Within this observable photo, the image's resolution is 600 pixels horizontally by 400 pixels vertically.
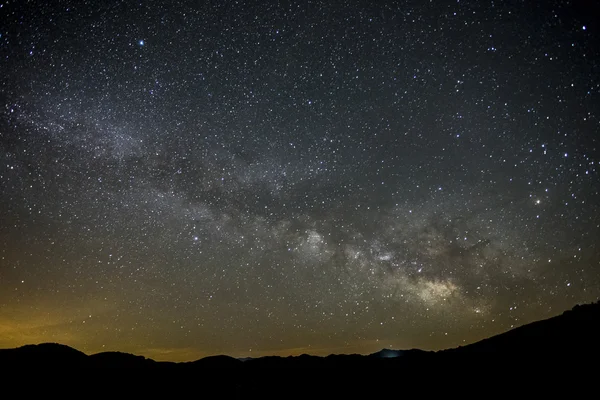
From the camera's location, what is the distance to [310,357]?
1221 inches

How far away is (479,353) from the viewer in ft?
64.1

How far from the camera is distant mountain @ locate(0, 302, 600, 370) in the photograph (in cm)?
1612

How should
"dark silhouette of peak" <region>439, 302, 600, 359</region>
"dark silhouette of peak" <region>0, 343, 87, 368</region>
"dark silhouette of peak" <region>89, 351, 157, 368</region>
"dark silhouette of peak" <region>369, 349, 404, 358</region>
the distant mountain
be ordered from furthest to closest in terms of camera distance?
1. "dark silhouette of peak" <region>369, 349, 404, 358</region>
2. "dark silhouette of peak" <region>89, 351, 157, 368</region>
3. "dark silhouette of peak" <region>0, 343, 87, 368</region>
4. the distant mountain
5. "dark silhouette of peak" <region>439, 302, 600, 359</region>

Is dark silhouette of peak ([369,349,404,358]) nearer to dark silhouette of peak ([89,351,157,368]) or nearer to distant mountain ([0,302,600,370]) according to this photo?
distant mountain ([0,302,600,370])

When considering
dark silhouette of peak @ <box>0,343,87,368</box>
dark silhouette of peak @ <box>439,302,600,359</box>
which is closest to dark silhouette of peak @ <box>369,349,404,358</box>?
dark silhouette of peak @ <box>439,302,600,359</box>

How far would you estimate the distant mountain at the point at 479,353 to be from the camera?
16.1 meters

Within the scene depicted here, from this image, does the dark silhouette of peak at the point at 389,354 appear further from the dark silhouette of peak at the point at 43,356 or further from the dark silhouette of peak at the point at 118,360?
the dark silhouette of peak at the point at 43,356

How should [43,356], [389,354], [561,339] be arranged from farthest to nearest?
[389,354]
[43,356]
[561,339]

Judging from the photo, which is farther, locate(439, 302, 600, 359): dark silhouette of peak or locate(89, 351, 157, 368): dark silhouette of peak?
locate(89, 351, 157, 368): dark silhouette of peak

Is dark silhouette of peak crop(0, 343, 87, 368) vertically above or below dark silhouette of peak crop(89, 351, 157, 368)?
above

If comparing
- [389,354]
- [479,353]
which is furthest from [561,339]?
[389,354]

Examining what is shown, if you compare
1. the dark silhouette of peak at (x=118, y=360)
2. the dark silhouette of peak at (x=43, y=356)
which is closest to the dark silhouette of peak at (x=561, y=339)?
the dark silhouette of peak at (x=118, y=360)

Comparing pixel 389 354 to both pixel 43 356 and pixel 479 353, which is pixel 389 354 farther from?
pixel 43 356

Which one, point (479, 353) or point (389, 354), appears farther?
point (389, 354)
